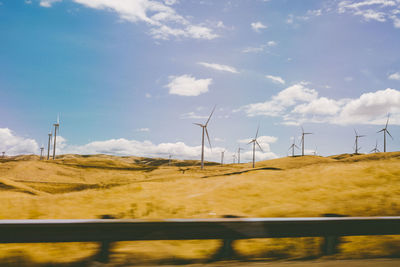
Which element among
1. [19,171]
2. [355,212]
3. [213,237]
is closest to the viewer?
[213,237]

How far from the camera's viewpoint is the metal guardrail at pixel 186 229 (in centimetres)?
512

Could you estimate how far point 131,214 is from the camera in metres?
10.5

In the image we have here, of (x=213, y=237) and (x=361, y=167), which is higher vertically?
(x=361, y=167)

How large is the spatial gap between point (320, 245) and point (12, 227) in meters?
5.98

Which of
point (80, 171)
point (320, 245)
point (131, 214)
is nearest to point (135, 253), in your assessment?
point (320, 245)

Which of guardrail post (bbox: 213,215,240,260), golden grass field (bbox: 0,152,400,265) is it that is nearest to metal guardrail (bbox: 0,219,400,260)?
Result: guardrail post (bbox: 213,215,240,260)

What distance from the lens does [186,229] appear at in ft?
18.4

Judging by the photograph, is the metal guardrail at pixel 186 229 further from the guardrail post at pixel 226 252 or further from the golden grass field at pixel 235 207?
the golden grass field at pixel 235 207

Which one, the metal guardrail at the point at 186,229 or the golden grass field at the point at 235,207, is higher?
the metal guardrail at the point at 186,229

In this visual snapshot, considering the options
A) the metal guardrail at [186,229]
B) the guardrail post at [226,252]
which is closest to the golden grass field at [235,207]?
the guardrail post at [226,252]

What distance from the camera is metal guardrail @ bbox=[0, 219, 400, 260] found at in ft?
16.8

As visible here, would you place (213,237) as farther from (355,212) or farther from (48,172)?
(48,172)

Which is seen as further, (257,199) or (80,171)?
(80,171)

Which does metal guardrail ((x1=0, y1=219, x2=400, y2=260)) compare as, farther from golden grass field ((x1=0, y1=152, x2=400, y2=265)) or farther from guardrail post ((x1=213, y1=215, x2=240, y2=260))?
golden grass field ((x1=0, y1=152, x2=400, y2=265))
